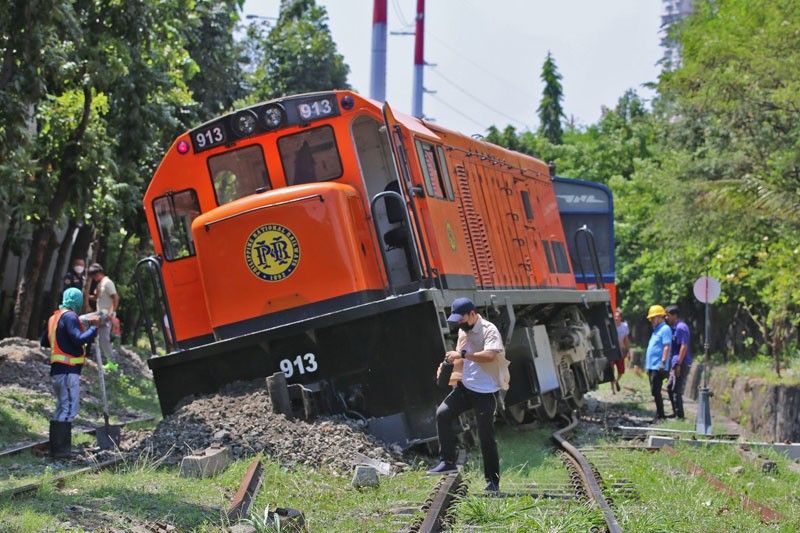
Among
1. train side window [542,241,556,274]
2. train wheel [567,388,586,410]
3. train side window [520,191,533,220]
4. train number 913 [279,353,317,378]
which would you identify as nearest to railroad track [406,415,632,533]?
train number 913 [279,353,317,378]

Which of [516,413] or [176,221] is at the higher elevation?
[176,221]

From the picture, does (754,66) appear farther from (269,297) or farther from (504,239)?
(269,297)

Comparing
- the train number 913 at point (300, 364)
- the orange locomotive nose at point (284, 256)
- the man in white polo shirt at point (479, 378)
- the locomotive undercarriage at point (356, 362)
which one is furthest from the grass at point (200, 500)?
the orange locomotive nose at point (284, 256)

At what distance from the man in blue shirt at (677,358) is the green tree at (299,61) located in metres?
27.3

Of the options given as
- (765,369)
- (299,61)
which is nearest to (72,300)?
(765,369)

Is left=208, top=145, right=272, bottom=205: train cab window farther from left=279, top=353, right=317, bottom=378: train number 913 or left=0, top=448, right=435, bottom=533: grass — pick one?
left=0, top=448, right=435, bottom=533: grass

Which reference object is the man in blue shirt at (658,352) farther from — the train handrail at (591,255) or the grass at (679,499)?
the grass at (679,499)

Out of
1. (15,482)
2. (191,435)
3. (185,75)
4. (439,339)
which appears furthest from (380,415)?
(185,75)

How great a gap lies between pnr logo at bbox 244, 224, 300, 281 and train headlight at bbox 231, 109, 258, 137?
1.09 m

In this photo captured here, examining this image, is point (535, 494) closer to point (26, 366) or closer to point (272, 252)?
point (272, 252)

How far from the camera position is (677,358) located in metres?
18.5

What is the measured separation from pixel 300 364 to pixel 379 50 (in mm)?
15156

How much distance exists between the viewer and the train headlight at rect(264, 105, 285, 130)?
39.1 ft

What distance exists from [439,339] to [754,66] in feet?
34.8
